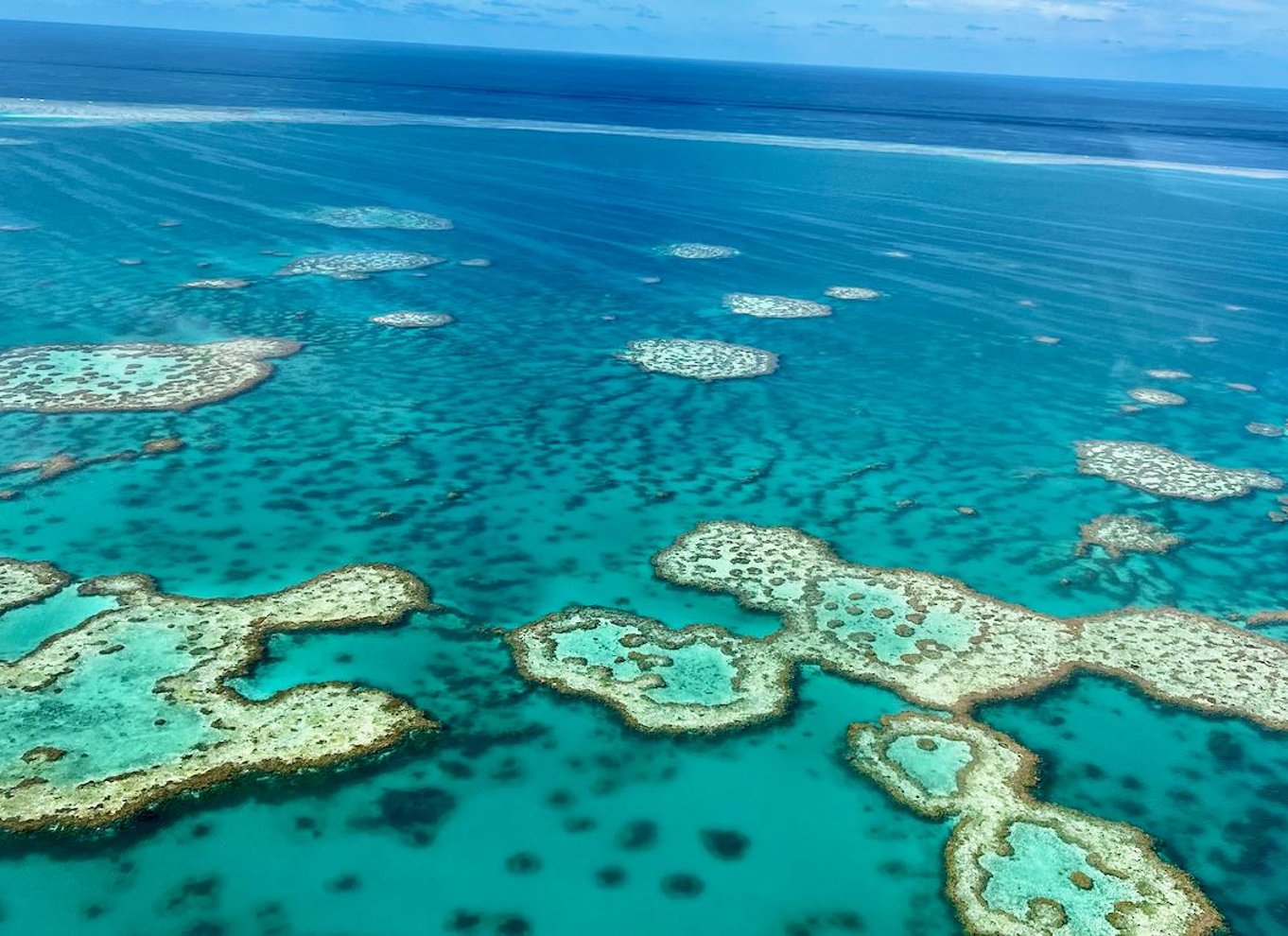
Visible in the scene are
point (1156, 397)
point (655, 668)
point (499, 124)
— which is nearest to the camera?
point (655, 668)

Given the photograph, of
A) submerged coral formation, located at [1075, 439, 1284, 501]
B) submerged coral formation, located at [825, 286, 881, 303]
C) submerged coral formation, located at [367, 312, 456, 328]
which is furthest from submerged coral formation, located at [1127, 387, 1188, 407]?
submerged coral formation, located at [367, 312, 456, 328]

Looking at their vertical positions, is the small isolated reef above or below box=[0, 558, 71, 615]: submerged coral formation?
above

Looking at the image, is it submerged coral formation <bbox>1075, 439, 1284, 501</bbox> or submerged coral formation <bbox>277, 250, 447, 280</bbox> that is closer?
submerged coral formation <bbox>1075, 439, 1284, 501</bbox>

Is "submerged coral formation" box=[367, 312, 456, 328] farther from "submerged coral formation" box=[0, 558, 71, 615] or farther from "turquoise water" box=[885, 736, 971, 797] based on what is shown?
"turquoise water" box=[885, 736, 971, 797]

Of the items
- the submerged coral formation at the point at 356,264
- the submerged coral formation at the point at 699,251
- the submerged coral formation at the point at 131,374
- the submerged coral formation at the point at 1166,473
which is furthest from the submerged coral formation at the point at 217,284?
the submerged coral formation at the point at 1166,473

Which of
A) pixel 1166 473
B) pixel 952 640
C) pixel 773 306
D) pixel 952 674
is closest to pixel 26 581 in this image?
pixel 952 674

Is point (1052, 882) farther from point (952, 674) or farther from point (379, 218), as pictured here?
point (379, 218)
